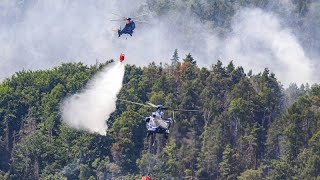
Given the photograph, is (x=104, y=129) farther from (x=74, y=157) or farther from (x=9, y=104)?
(x=9, y=104)

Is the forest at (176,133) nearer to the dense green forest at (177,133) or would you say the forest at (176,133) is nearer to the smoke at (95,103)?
the dense green forest at (177,133)

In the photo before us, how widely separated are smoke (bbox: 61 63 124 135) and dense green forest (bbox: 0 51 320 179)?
14.8ft

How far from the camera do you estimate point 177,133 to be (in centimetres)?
14950

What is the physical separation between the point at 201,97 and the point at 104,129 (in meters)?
16.9

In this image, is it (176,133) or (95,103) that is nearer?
(95,103)

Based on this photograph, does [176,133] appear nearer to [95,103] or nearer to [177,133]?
[177,133]

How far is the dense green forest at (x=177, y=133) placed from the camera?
14288 centimetres

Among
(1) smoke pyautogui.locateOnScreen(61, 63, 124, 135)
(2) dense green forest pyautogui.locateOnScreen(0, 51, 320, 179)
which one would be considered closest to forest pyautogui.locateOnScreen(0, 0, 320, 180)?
(2) dense green forest pyautogui.locateOnScreen(0, 51, 320, 179)

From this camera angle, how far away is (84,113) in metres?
124

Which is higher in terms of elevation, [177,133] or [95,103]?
[177,133]

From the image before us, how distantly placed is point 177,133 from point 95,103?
30.2m

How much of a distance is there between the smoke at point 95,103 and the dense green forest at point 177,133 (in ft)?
14.8

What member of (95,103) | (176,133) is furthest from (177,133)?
(95,103)

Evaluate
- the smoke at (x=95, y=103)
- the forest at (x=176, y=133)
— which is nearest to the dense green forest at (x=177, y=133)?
the forest at (x=176, y=133)
